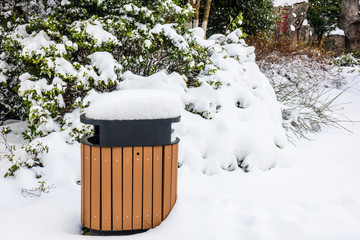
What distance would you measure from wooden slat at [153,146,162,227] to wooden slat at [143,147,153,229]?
Result: 4cm

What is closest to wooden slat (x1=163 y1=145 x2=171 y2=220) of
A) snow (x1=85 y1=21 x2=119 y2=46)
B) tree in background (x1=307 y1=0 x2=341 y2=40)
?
snow (x1=85 y1=21 x2=119 y2=46)

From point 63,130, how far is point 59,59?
0.94 meters

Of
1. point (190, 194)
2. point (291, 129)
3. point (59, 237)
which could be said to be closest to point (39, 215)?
point (59, 237)

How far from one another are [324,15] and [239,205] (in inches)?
806

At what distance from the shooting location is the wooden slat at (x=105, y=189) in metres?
2.61

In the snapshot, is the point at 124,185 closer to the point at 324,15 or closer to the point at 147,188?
the point at 147,188

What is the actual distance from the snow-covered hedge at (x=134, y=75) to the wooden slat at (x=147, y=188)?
158 cm

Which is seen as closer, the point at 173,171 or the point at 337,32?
the point at 173,171

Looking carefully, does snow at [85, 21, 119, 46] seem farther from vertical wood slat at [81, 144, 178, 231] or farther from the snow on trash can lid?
vertical wood slat at [81, 144, 178, 231]

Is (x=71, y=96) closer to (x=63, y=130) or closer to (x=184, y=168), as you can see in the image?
(x=63, y=130)

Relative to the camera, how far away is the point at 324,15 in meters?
20.7

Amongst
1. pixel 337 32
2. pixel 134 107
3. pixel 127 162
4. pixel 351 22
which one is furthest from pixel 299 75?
pixel 337 32

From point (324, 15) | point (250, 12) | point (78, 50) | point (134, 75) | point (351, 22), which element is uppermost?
point (324, 15)

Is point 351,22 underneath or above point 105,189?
above
